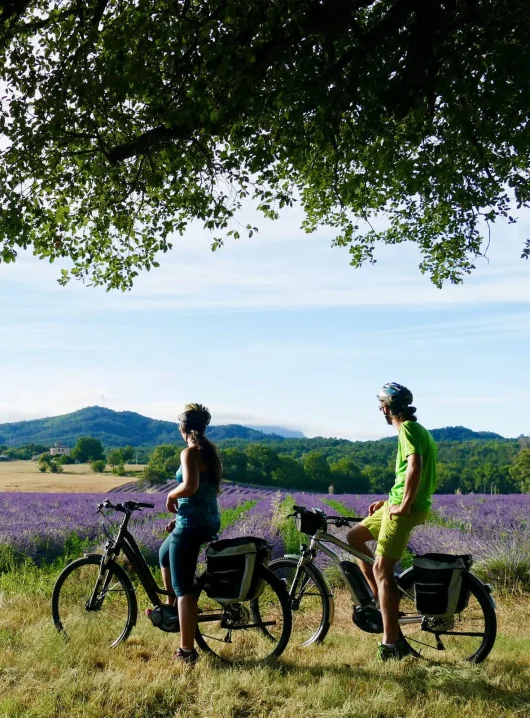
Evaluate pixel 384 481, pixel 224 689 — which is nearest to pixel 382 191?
pixel 224 689

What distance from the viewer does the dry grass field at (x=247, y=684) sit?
14.9 feet

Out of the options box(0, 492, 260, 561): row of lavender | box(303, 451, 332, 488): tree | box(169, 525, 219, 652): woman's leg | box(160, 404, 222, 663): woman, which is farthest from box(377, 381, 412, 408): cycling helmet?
box(303, 451, 332, 488): tree

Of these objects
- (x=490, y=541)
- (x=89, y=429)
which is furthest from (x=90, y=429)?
(x=490, y=541)

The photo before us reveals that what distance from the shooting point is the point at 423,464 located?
539cm

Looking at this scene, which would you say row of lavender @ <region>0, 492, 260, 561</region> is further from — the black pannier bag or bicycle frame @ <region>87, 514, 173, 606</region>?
the black pannier bag

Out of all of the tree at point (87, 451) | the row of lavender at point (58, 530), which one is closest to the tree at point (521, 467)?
the row of lavender at point (58, 530)

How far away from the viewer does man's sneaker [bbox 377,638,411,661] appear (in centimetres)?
546

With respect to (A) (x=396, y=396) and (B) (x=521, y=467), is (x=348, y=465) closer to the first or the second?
(B) (x=521, y=467)

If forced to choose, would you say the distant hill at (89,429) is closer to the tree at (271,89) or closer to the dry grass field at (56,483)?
the dry grass field at (56,483)

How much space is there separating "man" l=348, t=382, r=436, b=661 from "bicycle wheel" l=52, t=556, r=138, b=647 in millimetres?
2204

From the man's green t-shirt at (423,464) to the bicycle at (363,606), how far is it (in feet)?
2.21

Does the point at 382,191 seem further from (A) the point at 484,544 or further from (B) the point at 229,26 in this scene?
(A) the point at 484,544

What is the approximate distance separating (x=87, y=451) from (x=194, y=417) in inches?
2649

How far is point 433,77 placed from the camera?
8125mm
